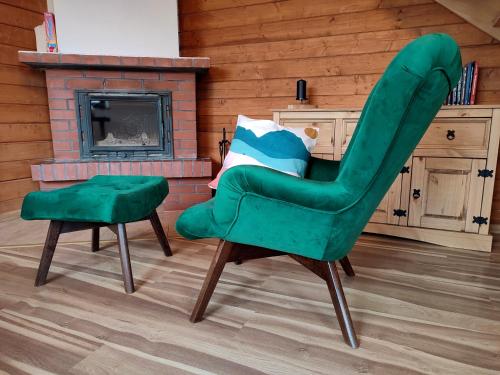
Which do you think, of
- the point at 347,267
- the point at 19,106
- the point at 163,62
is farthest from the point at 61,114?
the point at 347,267

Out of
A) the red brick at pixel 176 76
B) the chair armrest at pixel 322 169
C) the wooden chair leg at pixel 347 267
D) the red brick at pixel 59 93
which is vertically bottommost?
the wooden chair leg at pixel 347 267

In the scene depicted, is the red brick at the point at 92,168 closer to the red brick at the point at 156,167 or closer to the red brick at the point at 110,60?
the red brick at the point at 156,167

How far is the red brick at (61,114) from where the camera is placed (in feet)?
8.95

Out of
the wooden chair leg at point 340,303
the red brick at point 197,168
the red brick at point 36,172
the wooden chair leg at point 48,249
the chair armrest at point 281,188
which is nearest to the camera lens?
the chair armrest at point 281,188

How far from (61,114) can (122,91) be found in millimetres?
502

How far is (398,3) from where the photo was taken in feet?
7.89

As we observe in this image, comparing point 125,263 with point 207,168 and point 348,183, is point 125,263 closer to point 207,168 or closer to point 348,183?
point 348,183

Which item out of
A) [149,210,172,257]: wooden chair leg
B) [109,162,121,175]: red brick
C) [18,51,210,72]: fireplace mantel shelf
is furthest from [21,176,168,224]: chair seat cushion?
[18,51,210,72]: fireplace mantel shelf

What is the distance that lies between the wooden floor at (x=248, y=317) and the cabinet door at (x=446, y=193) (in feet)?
0.72

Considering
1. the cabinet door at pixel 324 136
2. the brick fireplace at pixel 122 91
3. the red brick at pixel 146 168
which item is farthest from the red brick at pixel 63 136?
the cabinet door at pixel 324 136

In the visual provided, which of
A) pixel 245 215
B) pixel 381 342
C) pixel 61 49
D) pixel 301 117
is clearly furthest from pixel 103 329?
pixel 61 49

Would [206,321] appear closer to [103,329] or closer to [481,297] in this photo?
[103,329]

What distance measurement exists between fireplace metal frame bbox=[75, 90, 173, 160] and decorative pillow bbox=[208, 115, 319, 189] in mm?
1198

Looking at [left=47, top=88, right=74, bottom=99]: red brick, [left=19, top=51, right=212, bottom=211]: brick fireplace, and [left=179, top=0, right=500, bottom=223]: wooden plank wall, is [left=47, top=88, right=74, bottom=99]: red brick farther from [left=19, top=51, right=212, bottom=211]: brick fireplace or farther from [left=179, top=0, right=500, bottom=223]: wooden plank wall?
[left=179, top=0, right=500, bottom=223]: wooden plank wall
